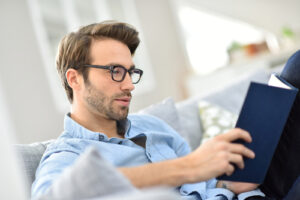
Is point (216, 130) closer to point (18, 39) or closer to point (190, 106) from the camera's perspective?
point (190, 106)

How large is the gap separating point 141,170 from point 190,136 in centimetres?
130

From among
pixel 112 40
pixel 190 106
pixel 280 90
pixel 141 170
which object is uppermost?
pixel 112 40

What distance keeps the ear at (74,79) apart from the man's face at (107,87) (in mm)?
43

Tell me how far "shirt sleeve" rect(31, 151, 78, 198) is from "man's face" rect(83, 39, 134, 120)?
311 mm

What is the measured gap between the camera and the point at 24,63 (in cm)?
393

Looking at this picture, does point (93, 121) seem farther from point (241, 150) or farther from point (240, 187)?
point (241, 150)

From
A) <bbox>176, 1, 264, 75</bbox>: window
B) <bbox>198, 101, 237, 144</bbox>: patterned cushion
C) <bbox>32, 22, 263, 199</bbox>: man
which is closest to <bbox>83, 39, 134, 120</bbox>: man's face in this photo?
<bbox>32, 22, 263, 199</bbox>: man

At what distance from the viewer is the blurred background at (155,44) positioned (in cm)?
386

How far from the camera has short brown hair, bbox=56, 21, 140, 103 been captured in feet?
5.01

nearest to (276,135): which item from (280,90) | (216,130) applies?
(280,90)

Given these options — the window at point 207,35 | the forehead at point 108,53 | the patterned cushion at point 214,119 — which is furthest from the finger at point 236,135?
the window at point 207,35

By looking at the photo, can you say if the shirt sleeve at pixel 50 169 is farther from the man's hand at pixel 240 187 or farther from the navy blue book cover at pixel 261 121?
the man's hand at pixel 240 187

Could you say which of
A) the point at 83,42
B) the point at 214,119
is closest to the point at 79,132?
the point at 83,42

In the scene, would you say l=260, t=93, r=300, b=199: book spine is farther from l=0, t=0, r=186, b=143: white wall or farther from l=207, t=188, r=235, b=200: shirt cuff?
l=0, t=0, r=186, b=143: white wall
